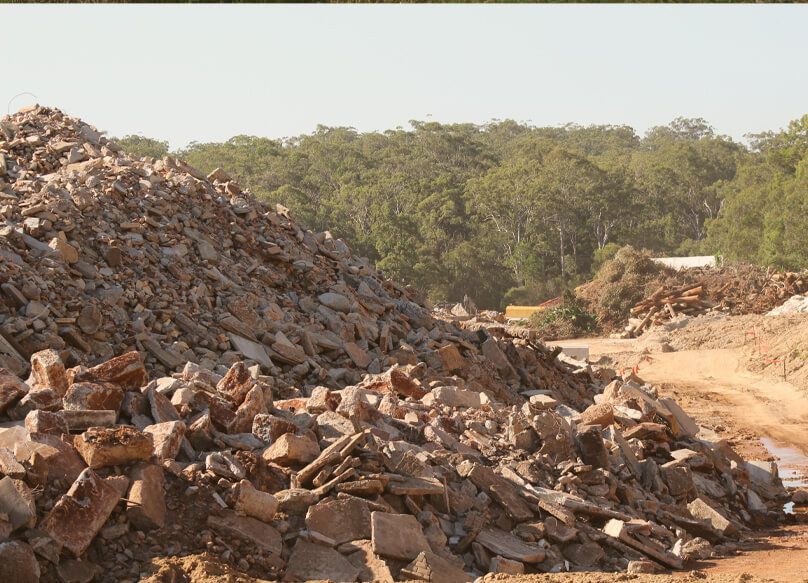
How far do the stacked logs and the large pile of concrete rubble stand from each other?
43.2ft

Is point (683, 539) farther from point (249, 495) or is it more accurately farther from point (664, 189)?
point (664, 189)

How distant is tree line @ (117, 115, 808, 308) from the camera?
35.0 metres

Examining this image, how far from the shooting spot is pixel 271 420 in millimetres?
6629

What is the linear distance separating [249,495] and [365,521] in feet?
2.29

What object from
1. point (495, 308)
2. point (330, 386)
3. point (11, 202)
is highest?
point (11, 202)

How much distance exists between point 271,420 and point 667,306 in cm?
2103

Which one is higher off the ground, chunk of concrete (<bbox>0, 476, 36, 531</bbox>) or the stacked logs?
chunk of concrete (<bbox>0, 476, 36, 531</bbox>)

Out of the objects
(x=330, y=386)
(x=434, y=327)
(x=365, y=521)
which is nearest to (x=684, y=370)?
(x=434, y=327)

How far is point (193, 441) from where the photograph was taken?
636 centimetres

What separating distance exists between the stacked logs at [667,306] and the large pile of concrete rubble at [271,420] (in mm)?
13153

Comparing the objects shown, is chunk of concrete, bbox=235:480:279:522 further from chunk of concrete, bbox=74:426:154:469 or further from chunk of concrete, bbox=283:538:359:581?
chunk of concrete, bbox=74:426:154:469

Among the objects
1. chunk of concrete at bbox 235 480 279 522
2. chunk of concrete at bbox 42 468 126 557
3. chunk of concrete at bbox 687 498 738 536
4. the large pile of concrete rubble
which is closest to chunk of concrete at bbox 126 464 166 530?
the large pile of concrete rubble

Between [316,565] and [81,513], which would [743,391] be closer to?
[316,565]

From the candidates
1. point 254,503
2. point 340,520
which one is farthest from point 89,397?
point 340,520
